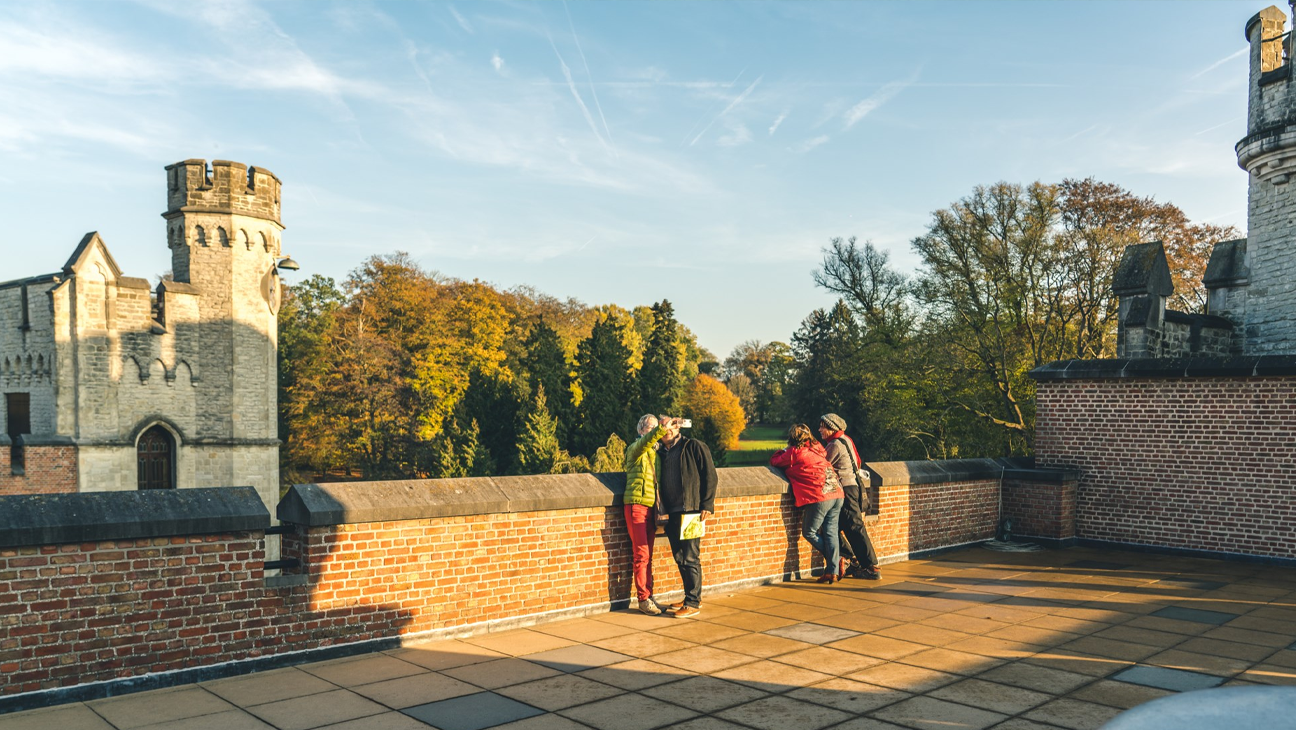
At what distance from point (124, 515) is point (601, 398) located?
128 feet

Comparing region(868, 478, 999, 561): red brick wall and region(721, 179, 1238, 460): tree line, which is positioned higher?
region(721, 179, 1238, 460): tree line

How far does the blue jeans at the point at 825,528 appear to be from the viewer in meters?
8.79

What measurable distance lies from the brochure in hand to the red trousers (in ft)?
1.02

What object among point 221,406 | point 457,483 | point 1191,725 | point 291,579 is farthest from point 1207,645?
point 221,406

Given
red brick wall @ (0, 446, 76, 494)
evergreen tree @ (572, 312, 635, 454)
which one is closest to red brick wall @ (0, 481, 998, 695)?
red brick wall @ (0, 446, 76, 494)

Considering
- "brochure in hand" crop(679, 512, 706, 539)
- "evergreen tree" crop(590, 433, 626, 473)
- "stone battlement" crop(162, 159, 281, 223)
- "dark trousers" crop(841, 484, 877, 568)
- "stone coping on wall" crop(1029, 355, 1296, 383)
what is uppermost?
"stone battlement" crop(162, 159, 281, 223)

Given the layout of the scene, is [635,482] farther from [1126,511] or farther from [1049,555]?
[1126,511]

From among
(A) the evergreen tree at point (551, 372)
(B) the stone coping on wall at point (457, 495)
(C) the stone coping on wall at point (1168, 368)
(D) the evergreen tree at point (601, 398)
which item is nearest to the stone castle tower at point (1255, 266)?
(C) the stone coping on wall at point (1168, 368)

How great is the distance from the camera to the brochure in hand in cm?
736

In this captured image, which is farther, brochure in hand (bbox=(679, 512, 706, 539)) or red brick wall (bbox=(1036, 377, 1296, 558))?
red brick wall (bbox=(1036, 377, 1296, 558))

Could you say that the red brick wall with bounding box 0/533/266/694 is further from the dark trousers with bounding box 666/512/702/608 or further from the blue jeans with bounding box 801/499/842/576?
the blue jeans with bounding box 801/499/842/576

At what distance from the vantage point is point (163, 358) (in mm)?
25531

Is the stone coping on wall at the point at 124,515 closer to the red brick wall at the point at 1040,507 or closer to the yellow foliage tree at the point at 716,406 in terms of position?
the red brick wall at the point at 1040,507

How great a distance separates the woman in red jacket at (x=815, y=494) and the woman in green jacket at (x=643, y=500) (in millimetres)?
1926
